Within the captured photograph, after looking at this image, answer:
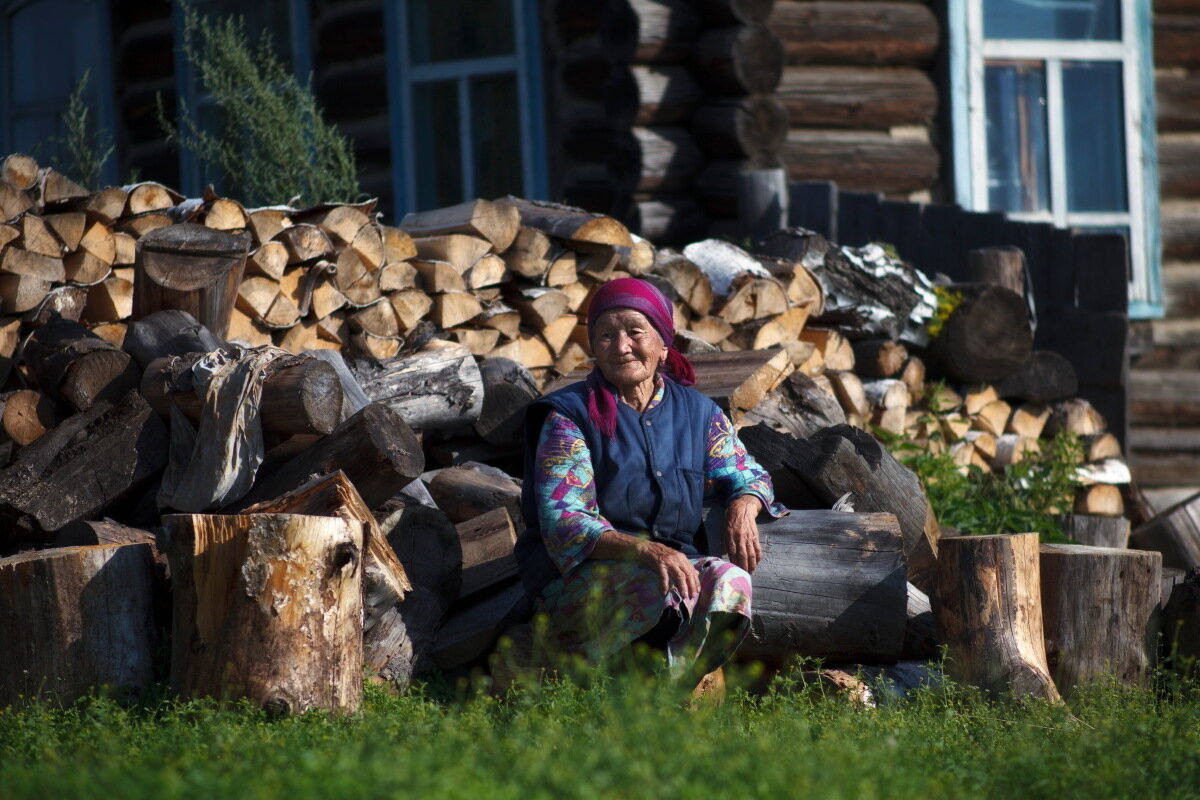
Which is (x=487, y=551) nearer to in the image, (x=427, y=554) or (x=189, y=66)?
(x=427, y=554)

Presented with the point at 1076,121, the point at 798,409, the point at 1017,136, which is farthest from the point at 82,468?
Answer: the point at 1076,121

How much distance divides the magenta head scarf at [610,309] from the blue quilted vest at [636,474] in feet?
0.09

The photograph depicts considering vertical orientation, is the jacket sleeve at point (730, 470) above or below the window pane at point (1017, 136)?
below

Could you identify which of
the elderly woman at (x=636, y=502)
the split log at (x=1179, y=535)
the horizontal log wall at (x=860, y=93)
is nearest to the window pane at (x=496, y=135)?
the horizontal log wall at (x=860, y=93)

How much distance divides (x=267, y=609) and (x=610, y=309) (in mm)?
1322

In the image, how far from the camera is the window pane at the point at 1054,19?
8.34 meters

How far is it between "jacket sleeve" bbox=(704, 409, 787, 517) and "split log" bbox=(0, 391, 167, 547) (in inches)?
73.2

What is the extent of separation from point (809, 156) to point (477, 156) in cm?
218

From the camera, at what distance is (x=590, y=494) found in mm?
3889

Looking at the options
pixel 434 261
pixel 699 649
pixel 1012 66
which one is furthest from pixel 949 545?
pixel 1012 66

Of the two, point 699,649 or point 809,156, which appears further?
point 809,156

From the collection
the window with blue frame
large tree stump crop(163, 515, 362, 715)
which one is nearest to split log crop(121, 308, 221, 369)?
large tree stump crop(163, 515, 362, 715)

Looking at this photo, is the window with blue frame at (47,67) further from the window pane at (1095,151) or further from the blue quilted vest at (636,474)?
the blue quilted vest at (636,474)

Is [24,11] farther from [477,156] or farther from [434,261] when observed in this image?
[434,261]
